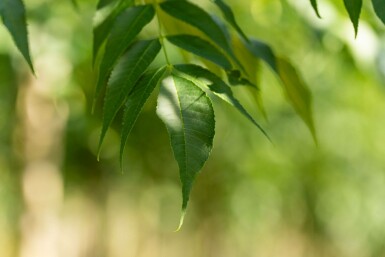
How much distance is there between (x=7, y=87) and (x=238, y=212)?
14.9 ft

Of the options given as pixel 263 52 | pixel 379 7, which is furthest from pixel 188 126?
pixel 263 52

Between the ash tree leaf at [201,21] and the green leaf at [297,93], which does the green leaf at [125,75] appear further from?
the green leaf at [297,93]

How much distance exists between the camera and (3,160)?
19.9ft

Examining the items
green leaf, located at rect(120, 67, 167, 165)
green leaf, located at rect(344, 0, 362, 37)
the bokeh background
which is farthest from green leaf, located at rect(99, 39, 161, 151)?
the bokeh background

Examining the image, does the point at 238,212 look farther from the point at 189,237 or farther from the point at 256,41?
the point at 256,41

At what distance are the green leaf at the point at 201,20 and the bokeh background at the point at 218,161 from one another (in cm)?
39

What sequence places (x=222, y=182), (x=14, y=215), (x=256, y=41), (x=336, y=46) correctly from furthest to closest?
(x=14, y=215), (x=222, y=182), (x=336, y=46), (x=256, y=41)

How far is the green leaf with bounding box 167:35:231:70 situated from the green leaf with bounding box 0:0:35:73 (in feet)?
0.41

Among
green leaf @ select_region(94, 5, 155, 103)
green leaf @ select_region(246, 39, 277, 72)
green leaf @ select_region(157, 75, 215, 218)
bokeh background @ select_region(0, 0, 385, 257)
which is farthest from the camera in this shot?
bokeh background @ select_region(0, 0, 385, 257)

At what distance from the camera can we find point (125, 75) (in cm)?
60

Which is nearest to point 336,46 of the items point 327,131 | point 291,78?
point 291,78

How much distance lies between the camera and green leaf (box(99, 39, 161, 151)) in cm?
58

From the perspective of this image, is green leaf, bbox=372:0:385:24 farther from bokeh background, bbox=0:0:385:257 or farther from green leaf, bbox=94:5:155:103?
bokeh background, bbox=0:0:385:257

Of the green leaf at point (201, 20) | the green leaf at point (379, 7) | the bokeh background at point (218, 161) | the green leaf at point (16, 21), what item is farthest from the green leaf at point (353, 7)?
the bokeh background at point (218, 161)
